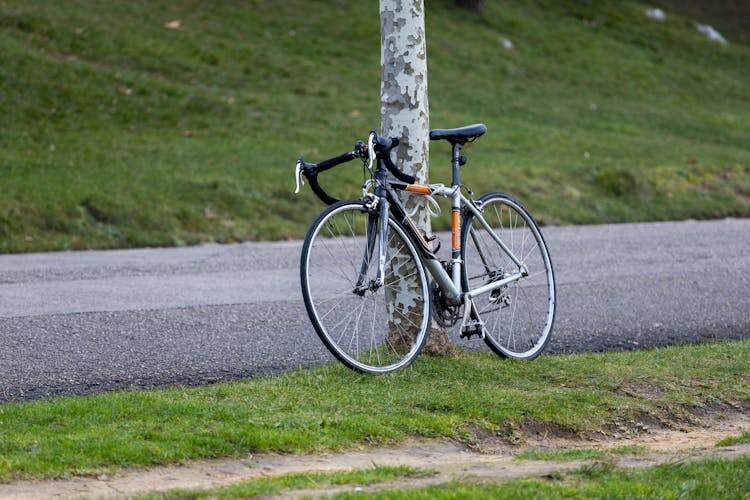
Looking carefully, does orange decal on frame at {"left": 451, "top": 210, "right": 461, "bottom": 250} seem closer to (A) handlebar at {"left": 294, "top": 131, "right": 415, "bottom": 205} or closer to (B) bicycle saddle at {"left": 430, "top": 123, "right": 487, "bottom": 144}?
(A) handlebar at {"left": 294, "top": 131, "right": 415, "bottom": 205}

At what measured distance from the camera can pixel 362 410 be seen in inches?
211

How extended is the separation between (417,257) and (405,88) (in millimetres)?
1036

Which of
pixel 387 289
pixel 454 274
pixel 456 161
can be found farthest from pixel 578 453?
pixel 456 161

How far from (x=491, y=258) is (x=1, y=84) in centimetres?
1357

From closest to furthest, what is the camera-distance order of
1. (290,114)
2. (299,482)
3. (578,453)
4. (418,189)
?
(299,482) → (578,453) → (418,189) → (290,114)

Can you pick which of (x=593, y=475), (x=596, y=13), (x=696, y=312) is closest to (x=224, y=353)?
(x=593, y=475)

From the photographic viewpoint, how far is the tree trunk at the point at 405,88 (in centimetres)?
A: 643

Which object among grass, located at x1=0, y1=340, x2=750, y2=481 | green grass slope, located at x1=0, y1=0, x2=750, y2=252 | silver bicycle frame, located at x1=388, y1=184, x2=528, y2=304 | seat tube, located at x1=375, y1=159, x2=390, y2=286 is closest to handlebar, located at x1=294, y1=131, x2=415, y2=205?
seat tube, located at x1=375, y1=159, x2=390, y2=286

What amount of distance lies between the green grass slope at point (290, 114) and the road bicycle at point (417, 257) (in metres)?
6.34

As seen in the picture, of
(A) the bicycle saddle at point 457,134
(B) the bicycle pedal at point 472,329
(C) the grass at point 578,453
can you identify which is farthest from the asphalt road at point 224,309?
(C) the grass at point 578,453

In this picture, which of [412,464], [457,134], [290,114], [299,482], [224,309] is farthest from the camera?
[290,114]

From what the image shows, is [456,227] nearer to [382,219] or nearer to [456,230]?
[456,230]

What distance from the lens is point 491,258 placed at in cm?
675

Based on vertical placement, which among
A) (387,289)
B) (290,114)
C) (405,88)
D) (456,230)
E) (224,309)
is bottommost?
(224,309)
